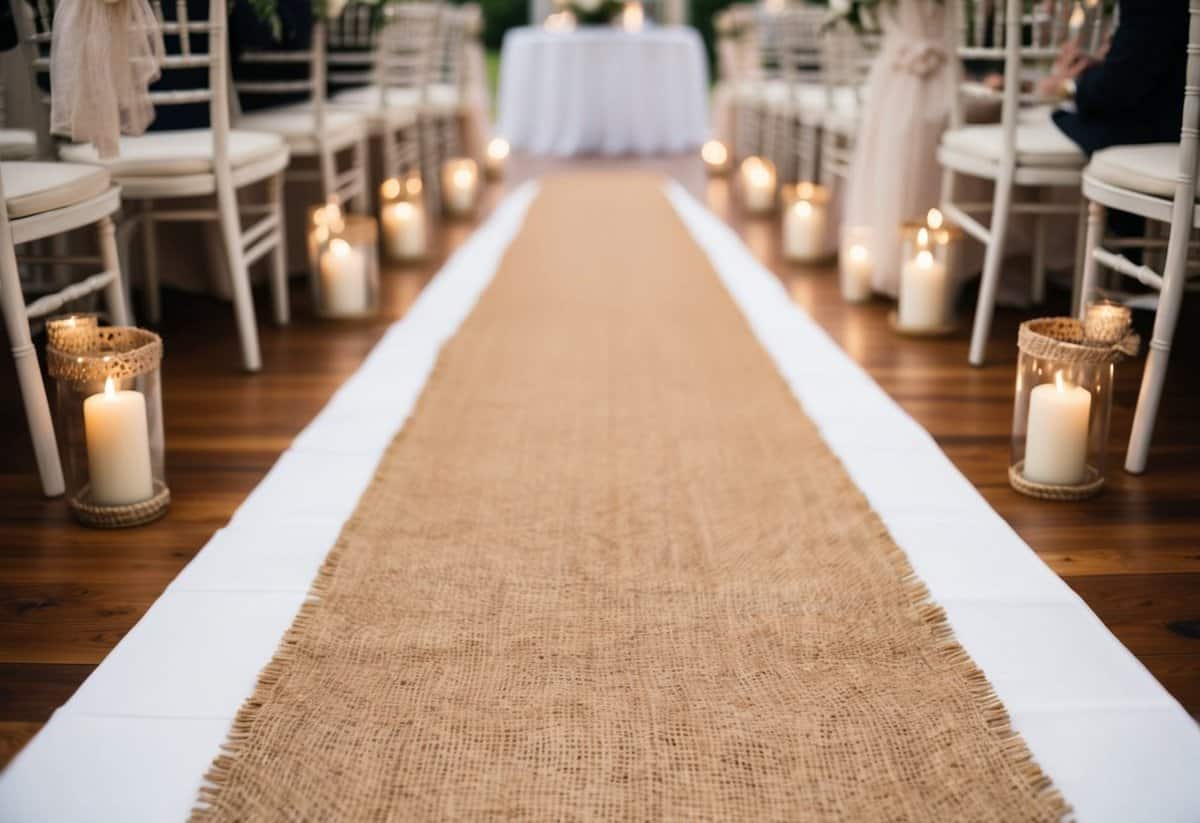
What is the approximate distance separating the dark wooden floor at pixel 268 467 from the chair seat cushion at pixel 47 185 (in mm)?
446

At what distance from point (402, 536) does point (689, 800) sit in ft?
2.33

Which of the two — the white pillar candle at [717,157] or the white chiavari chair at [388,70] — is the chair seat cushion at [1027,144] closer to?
the white chiavari chair at [388,70]

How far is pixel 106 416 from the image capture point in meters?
1.68

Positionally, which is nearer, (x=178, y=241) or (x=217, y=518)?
(x=217, y=518)

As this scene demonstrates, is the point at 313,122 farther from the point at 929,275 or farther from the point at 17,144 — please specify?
the point at 929,275

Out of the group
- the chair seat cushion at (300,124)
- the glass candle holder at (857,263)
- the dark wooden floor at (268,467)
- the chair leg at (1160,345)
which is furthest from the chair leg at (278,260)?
the chair leg at (1160,345)

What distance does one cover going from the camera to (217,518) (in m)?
1.76

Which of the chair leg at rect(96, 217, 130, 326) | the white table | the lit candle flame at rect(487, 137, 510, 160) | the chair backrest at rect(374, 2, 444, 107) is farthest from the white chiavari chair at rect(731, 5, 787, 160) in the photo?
the chair leg at rect(96, 217, 130, 326)

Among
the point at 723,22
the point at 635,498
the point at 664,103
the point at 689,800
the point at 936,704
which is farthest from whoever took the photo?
the point at 664,103

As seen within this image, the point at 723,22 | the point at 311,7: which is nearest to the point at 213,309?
the point at 311,7

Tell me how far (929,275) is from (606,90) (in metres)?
5.56

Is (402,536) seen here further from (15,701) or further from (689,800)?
(689,800)

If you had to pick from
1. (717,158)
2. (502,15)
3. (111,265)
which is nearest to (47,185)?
(111,265)

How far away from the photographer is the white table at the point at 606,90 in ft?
25.8
